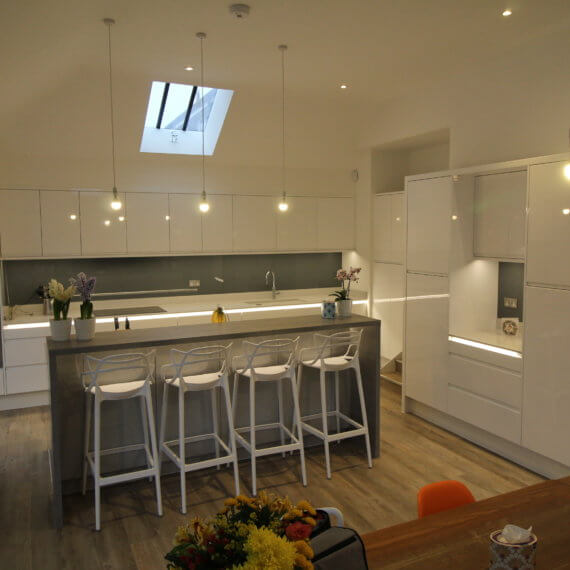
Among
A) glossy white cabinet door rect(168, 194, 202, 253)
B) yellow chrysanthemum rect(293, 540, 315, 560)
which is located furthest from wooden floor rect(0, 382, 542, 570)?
glossy white cabinet door rect(168, 194, 202, 253)

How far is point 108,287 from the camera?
21.4 feet

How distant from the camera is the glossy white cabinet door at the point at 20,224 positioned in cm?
568

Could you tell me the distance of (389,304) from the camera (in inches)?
265

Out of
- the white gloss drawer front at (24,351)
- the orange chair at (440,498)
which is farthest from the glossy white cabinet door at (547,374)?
the white gloss drawer front at (24,351)

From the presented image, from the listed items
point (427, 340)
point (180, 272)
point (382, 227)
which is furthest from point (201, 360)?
point (382, 227)

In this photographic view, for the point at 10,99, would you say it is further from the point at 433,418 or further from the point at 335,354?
the point at 433,418

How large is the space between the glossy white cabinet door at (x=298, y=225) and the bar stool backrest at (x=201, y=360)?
3183 millimetres

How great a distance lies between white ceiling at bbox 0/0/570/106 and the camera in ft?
11.8

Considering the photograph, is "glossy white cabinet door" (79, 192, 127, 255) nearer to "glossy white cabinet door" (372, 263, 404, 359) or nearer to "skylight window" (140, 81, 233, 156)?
"skylight window" (140, 81, 233, 156)

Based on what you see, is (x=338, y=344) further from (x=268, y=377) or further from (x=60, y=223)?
(x=60, y=223)

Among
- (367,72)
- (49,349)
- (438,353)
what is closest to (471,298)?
(438,353)

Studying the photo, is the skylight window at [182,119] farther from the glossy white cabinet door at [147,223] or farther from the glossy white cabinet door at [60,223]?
the glossy white cabinet door at [60,223]

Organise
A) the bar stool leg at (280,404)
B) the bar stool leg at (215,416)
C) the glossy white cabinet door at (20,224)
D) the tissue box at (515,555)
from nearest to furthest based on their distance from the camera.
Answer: the tissue box at (515,555), the bar stool leg at (215,416), the bar stool leg at (280,404), the glossy white cabinet door at (20,224)

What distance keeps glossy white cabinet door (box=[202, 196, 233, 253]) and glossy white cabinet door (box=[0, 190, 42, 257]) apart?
1.89 metres
